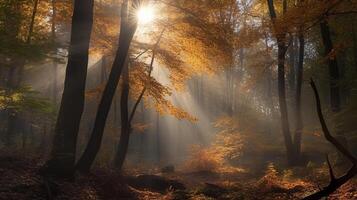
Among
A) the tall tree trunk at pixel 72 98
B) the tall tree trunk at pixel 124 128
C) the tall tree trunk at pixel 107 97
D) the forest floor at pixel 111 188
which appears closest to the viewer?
the forest floor at pixel 111 188

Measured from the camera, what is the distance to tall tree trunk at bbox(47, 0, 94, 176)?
9875 millimetres

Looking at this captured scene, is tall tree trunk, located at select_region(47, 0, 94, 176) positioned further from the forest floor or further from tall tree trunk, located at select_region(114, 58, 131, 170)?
tall tree trunk, located at select_region(114, 58, 131, 170)

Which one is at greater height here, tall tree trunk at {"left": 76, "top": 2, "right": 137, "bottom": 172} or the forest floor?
tall tree trunk at {"left": 76, "top": 2, "right": 137, "bottom": 172}

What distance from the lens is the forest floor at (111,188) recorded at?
845 centimetres

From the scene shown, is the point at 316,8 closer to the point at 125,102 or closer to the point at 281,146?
the point at 125,102

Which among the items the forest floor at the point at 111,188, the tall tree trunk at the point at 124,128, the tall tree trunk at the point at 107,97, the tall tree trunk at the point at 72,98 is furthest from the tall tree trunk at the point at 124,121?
the tall tree trunk at the point at 72,98

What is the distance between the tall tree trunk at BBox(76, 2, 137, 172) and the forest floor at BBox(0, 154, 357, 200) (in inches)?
20.0

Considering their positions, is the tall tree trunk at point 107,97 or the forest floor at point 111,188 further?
the tall tree trunk at point 107,97

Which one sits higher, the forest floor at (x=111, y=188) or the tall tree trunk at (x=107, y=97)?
the tall tree trunk at (x=107, y=97)

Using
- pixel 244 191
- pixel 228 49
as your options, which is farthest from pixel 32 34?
pixel 244 191

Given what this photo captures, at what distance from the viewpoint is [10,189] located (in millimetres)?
8055

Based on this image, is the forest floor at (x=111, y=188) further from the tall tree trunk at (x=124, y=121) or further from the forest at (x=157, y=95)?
the tall tree trunk at (x=124, y=121)

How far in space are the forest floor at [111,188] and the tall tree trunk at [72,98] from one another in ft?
1.62

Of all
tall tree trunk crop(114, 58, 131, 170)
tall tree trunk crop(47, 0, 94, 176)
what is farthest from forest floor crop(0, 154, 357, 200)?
tall tree trunk crop(114, 58, 131, 170)
